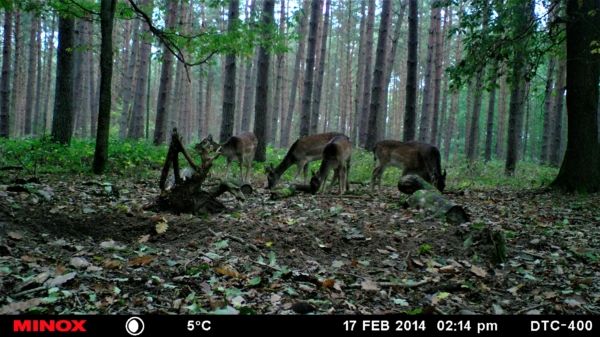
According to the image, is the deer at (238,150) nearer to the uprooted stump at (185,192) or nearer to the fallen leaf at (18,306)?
the uprooted stump at (185,192)

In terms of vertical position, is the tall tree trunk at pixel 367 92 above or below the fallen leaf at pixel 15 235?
above

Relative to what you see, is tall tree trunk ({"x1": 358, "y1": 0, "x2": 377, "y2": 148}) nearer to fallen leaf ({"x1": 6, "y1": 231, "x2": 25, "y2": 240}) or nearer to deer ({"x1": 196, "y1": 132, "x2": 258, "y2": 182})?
deer ({"x1": 196, "y1": 132, "x2": 258, "y2": 182})

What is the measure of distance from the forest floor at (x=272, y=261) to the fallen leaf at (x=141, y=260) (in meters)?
0.01

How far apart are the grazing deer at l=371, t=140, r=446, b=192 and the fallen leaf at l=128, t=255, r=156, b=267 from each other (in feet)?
24.0

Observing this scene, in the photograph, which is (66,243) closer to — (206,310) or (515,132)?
(206,310)

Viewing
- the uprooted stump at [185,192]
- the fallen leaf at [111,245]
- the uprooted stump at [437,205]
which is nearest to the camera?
the fallen leaf at [111,245]

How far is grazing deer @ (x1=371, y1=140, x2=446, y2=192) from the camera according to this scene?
38.4ft

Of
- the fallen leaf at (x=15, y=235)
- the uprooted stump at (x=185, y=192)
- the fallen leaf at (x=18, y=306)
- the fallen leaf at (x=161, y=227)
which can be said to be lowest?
the fallen leaf at (x=18, y=306)
